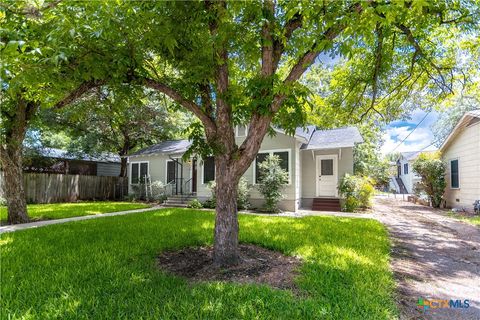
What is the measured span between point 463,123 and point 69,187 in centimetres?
2079

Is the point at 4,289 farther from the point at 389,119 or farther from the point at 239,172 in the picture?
the point at 389,119

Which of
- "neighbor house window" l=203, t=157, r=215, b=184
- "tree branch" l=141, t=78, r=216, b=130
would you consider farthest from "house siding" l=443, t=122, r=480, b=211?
"tree branch" l=141, t=78, r=216, b=130

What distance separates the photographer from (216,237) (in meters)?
4.17

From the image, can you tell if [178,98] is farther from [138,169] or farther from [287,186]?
[138,169]

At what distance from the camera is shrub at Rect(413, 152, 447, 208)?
13.3m

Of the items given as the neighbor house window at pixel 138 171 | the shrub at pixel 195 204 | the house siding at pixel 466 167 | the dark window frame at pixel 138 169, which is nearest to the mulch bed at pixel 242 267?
the shrub at pixel 195 204

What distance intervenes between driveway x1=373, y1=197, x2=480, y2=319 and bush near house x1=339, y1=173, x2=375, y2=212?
3301 millimetres

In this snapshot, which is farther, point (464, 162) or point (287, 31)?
point (464, 162)

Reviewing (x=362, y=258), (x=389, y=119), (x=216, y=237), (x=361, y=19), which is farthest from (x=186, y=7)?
(x=389, y=119)

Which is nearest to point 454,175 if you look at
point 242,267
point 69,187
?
point 242,267

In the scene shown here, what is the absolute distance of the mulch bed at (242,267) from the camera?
364 centimetres

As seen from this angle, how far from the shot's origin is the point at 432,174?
43.7ft

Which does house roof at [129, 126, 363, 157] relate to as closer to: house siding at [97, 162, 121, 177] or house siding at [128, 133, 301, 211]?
house siding at [128, 133, 301, 211]

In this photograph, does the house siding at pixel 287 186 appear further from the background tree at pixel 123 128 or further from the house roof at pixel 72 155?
the house roof at pixel 72 155
